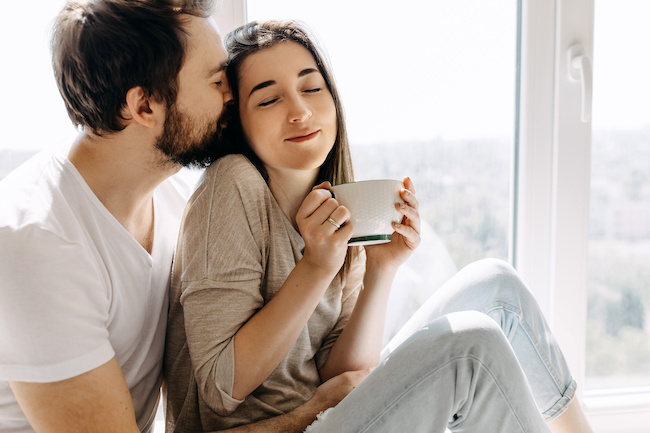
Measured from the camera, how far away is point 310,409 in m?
1.10

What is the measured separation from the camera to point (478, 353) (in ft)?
3.13

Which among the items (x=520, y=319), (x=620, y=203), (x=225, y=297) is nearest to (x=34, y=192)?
(x=225, y=297)

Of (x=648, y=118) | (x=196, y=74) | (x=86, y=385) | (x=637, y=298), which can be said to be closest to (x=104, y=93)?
(x=196, y=74)

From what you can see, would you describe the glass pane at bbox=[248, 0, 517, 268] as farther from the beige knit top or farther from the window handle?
the beige knit top

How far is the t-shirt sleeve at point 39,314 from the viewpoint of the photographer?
852 mm

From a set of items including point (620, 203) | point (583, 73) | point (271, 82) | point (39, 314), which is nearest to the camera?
point (39, 314)

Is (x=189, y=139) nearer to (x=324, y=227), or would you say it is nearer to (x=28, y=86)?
(x=324, y=227)

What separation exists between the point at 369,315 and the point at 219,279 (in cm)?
37

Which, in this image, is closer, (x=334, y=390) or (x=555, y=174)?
(x=334, y=390)

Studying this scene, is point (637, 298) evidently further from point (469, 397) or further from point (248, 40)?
point (248, 40)

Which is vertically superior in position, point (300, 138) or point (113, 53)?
point (113, 53)

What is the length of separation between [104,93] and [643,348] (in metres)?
1.62

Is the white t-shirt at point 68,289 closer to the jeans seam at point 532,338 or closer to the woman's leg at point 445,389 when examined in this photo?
the woman's leg at point 445,389

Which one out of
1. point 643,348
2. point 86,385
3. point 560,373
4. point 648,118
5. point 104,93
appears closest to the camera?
point 86,385
